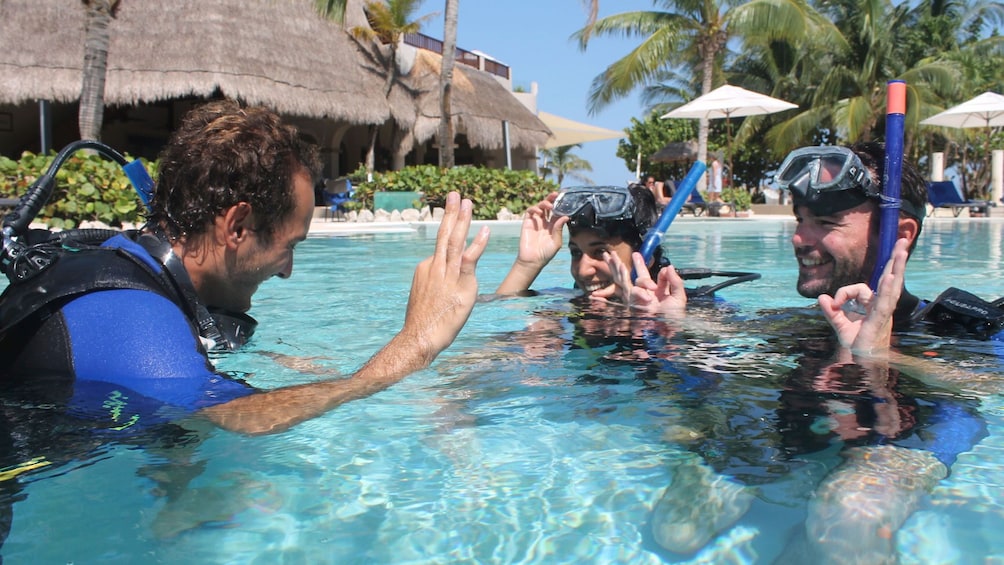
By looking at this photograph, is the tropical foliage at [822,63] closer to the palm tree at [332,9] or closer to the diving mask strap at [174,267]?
the palm tree at [332,9]

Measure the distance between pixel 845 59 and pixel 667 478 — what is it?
28897mm

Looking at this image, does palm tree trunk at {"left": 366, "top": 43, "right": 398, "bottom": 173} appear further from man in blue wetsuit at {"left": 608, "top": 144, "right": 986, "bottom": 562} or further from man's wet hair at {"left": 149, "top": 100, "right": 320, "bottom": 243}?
man's wet hair at {"left": 149, "top": 100, "right": 320, "bottom": 243}

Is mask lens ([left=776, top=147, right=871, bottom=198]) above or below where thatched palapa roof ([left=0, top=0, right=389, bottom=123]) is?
below

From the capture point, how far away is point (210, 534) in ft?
4.88

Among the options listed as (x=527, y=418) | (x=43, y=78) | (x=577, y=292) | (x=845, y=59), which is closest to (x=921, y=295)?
(x=577, y=292)

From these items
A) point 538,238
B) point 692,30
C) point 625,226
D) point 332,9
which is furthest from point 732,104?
point 625,226

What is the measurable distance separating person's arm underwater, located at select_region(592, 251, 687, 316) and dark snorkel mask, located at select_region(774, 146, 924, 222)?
72 cm

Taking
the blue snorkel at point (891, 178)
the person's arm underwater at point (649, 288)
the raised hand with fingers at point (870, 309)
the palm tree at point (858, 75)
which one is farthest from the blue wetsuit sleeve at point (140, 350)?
the palm tree at point (858, 75)

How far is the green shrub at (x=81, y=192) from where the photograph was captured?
34.7 ft

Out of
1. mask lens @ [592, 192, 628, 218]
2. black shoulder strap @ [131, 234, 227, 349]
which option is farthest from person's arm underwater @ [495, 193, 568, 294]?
black shoulder strap @ [131, 234, 227, 349]

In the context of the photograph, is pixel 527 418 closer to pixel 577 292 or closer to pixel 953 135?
pixel 577 292

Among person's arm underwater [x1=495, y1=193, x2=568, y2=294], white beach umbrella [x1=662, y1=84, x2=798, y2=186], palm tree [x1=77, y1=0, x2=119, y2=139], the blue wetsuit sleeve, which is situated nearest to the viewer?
the blue wetsuit sleeve

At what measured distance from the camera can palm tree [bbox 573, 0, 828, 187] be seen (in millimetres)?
21172

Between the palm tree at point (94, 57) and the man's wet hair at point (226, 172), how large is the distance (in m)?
11.0
